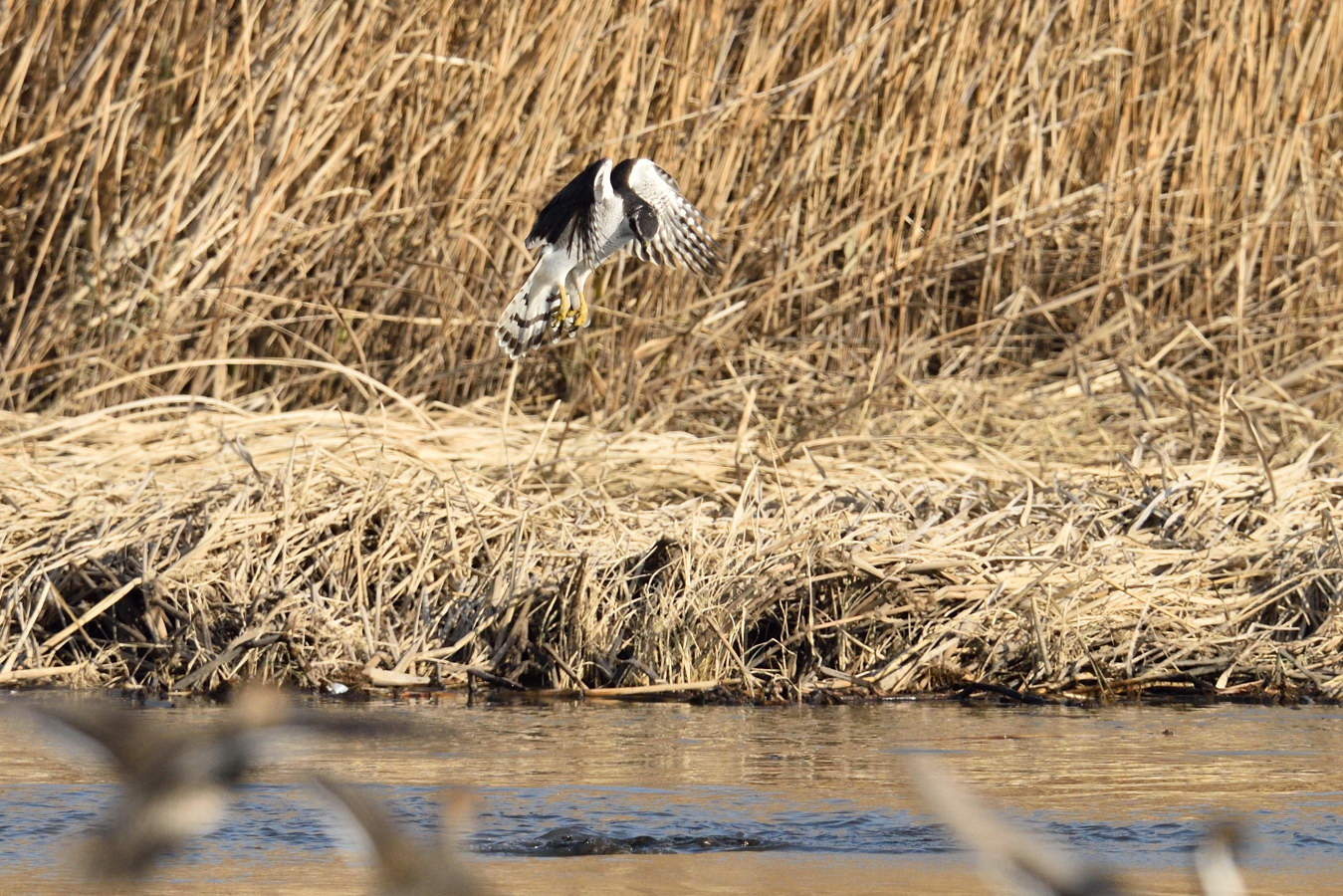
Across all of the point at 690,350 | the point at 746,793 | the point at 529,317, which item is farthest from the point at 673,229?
the point at 746,793

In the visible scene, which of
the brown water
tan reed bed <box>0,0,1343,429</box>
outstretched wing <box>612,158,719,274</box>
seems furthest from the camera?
tan reed bed <box>0,0,1343,429</box>

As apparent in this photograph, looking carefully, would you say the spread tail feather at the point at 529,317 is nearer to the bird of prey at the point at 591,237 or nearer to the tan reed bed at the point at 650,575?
the bird of prey at the point at 591,237

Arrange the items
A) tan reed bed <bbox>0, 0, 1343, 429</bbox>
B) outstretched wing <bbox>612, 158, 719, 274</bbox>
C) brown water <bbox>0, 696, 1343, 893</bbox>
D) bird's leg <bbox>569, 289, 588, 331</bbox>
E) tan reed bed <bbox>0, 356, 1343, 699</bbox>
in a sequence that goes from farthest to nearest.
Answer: tan reed bed <bbox>0, 0, 1343, 429</bbox> → outstretched wing <bbox>612, 158, 719, 274</bbox> → bird's leg <bbox>569, 289, 588, 331</bbox> → tan reed bed <bbox>0, 356, 1343, 699</bbox> → brown water <bbox>0, 696, 1343, 893</bbox>

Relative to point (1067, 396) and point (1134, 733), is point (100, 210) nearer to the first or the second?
point (1067, 396)

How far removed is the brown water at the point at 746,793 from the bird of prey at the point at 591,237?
4.16ft

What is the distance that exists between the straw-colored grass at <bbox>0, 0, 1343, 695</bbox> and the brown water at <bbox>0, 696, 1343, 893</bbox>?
0.39 m

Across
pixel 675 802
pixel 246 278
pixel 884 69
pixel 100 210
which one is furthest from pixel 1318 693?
pixel 100 210

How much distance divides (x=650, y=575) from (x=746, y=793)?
4.32ft

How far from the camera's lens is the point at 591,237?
5199 mm

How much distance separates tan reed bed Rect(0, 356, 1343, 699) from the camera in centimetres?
483

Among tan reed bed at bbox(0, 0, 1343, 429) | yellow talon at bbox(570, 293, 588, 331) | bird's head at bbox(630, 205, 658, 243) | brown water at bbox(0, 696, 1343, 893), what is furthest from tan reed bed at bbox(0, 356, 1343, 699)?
tan reed bed at bbox(0, 0, 1343, 429)

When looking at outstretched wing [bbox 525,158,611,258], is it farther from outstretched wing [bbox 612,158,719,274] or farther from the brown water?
the brown water

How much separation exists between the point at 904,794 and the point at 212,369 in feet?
11.8

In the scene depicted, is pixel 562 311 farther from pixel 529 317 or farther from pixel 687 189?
pixel 687 189
